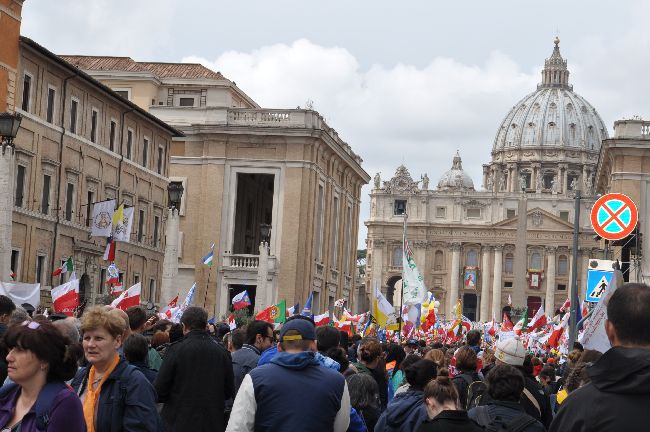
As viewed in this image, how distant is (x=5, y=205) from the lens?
30.5 metres

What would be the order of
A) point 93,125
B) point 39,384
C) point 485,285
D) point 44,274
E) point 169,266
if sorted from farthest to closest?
1. point 485,285
2. point 93,125
3. point 44,274
4. point 169,266
5. point 39,384

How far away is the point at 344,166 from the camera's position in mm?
80562

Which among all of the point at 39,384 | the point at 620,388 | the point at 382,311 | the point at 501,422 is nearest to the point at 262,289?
the point at 382,311

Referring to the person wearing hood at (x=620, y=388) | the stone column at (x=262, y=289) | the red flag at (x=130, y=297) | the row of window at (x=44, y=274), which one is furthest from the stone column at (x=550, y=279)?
the person wearing hood at (x=620, y=388)

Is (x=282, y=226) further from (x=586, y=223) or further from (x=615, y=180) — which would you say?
(x=586, y=223)

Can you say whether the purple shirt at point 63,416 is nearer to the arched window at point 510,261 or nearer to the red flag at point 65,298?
the red flag at point 65,298

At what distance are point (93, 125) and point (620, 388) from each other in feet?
147

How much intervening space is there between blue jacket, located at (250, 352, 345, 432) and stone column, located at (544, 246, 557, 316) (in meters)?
154

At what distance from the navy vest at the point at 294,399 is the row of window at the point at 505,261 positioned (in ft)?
507

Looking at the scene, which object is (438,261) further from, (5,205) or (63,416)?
(63,416)

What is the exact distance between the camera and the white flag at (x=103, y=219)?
40.9 meters

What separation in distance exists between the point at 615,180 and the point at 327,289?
55.8 ft

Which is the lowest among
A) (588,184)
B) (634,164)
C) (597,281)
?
(597,281)

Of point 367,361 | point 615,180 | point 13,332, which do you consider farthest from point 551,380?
point 615,180
